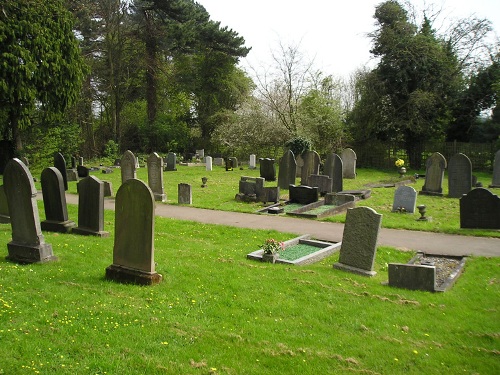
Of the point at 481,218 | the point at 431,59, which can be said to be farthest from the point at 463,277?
the point at 431,59

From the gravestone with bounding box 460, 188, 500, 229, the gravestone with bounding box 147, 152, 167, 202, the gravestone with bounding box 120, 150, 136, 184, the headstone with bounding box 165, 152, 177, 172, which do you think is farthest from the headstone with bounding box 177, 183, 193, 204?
the headstone with bounding box 165, 152, 177, 172

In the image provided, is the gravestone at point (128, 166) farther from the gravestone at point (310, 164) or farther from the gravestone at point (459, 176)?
the gravestone at point (459, 176)

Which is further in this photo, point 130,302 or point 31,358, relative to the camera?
point 130,302

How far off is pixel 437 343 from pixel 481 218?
8476mm

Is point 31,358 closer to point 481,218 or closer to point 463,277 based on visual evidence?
point 463,277

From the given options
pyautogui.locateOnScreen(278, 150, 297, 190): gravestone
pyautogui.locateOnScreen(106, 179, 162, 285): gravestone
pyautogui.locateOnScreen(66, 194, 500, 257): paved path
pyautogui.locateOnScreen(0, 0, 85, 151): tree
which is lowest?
pyautogui.locateOnScreen(66, 194, 500, 257): paved path

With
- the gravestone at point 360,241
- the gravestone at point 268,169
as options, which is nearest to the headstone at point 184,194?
the gravestone at point 268,169

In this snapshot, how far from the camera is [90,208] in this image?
11164 millimetres

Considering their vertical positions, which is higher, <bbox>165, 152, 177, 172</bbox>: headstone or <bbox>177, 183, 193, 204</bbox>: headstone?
<bbox>165, 152, 177, 172</bbox>: headstone

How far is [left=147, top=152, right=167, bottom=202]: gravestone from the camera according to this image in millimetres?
18297

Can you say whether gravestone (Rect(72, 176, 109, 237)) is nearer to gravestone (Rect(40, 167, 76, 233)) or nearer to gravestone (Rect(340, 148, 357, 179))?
gravestone (Rect(40, 167, 76, 233))

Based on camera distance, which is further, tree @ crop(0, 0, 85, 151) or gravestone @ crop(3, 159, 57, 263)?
tree @ crop(0, 0, 85, 151)

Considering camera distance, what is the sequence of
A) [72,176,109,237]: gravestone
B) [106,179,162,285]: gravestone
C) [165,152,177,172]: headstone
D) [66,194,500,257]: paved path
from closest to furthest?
[106,179,162,285]: gravestone < [72,176,109,237]: gravestone < [66,194,500,257]: paved path < [165,152,177,172]: headstone

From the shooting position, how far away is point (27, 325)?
18.4 feet
